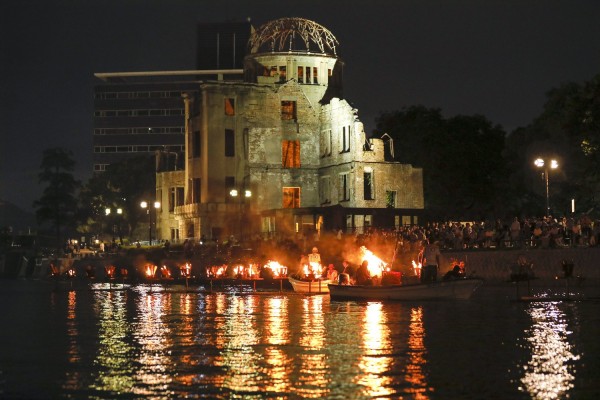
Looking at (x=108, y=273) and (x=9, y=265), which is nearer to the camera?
(x=108, y=273)

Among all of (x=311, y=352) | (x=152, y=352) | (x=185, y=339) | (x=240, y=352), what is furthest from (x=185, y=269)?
(x=311, y=352)

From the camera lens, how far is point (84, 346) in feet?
88.2

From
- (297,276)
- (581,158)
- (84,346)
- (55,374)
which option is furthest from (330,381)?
(581,158)

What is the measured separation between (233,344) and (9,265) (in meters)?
99.1

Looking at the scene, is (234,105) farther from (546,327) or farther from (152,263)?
(546,327)

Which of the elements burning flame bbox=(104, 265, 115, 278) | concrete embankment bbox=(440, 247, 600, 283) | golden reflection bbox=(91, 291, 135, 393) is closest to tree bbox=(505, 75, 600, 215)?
concrete embankment bbox=(440, 247, 600, 283)

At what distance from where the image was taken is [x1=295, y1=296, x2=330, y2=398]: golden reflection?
18922 millimetres

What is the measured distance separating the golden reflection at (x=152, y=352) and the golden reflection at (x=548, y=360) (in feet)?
24.3

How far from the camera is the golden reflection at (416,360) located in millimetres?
18920

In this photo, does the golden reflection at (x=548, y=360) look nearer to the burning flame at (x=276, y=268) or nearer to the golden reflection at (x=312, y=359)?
the golden reflection at (x=312, y=359)

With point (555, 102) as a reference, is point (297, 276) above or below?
below

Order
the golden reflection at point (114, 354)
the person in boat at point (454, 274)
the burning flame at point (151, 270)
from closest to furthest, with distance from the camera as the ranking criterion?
the golden reflection at point (114, 354)
the person in boat at point (454, 274)
the burning flame at point (151, 270)

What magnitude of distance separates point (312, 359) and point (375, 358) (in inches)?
58.8

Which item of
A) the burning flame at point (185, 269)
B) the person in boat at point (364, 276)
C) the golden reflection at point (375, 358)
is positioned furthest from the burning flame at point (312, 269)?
the burning flame at point (185, 269)
